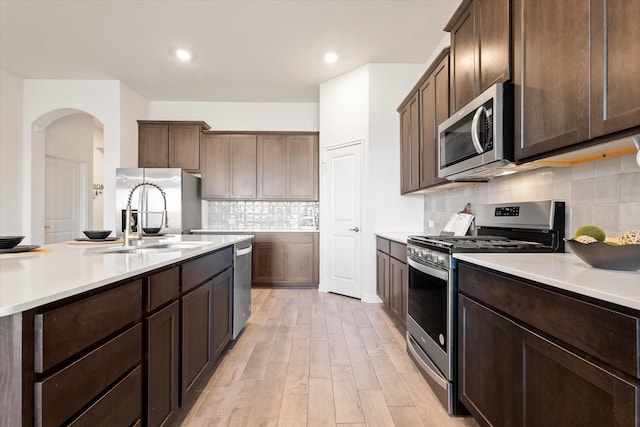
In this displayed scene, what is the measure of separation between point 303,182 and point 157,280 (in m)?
3.93

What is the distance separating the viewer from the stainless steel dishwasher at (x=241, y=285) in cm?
270

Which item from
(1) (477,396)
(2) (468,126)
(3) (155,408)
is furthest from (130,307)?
(2) (468,126)

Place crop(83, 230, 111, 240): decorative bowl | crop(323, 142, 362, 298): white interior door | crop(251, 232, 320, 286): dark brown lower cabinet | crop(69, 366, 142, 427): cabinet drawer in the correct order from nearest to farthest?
crop(69, 366, 142, 427): cabinet drawer → crop(83, 230, 111, 240): decorative bowl → crop(323, 142, 362, 298): white interior door → crop(251, 232, 320, 286): dark brown lower cabinet

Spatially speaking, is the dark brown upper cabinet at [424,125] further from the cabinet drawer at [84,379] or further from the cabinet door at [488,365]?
the cabinet drawer at [84,379]

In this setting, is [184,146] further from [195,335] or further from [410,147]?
[195,335]

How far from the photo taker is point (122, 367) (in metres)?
1.14

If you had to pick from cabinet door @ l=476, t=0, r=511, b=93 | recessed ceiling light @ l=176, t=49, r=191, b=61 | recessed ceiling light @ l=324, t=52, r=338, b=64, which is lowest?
cabinet door @ l=476, t=0, r=511, b=93

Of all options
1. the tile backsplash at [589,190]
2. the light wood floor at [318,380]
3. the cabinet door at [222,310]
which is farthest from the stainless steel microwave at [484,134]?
the cabinet door at [222,310]

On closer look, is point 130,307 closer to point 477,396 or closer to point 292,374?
point 292,374

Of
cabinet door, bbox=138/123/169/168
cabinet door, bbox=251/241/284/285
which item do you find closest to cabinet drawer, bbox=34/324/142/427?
cabinet door, bbox=251/241/284/285

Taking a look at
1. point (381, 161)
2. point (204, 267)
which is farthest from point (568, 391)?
point (381, 161)

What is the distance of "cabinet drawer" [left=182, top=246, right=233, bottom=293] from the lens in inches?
68.1

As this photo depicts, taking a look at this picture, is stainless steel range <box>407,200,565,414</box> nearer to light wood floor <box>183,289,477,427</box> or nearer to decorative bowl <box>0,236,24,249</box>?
light wood floor <box>183,289,477,427</box>

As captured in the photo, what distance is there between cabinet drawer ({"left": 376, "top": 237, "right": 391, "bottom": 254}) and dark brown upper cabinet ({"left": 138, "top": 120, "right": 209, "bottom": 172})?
10.1 ft
